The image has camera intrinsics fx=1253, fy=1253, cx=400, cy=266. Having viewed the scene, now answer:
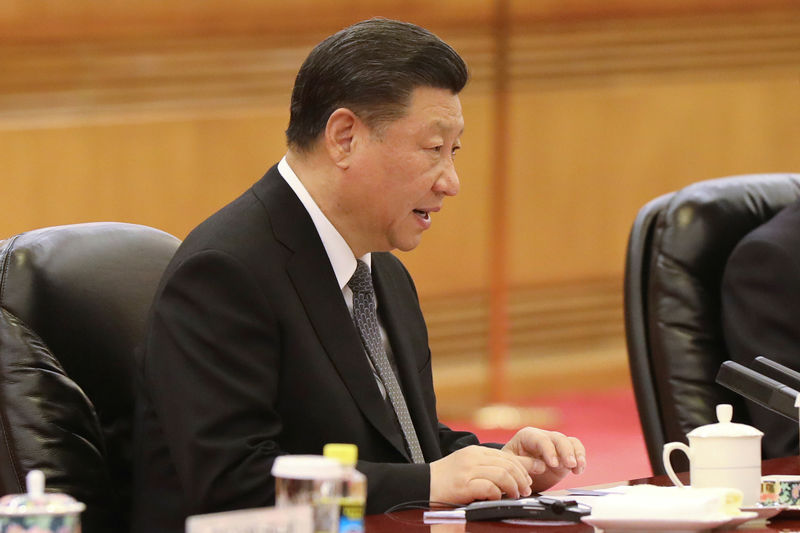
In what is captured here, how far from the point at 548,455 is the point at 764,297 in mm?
856

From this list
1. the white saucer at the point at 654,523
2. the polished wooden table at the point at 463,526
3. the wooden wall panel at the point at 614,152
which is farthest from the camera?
the wooden wall panel at the point at 614,152

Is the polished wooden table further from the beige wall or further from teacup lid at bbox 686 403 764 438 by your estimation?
the beige wall

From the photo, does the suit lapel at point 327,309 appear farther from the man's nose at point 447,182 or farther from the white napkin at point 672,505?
the white napkin at point 672,505

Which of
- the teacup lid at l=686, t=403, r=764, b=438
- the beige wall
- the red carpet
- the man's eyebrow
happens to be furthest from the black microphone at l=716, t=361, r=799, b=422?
the beige wall

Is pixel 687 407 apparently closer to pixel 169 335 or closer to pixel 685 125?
pixel 169 335

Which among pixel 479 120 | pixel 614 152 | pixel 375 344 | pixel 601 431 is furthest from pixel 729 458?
pixel 614 152

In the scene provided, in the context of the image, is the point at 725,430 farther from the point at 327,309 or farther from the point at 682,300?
the point at 682,300

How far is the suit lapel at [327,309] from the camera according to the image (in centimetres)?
193

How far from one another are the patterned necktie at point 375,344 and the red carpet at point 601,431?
2373 millimetres

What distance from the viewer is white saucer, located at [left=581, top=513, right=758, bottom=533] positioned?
1390 millimetres

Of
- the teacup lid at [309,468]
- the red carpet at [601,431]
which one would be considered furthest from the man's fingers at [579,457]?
the red carpet at [601,431]

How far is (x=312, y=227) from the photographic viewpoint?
79.4 inches

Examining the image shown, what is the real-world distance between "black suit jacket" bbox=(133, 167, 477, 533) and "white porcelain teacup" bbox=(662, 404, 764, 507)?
0.38 m

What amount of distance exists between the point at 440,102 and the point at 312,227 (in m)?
0.29
